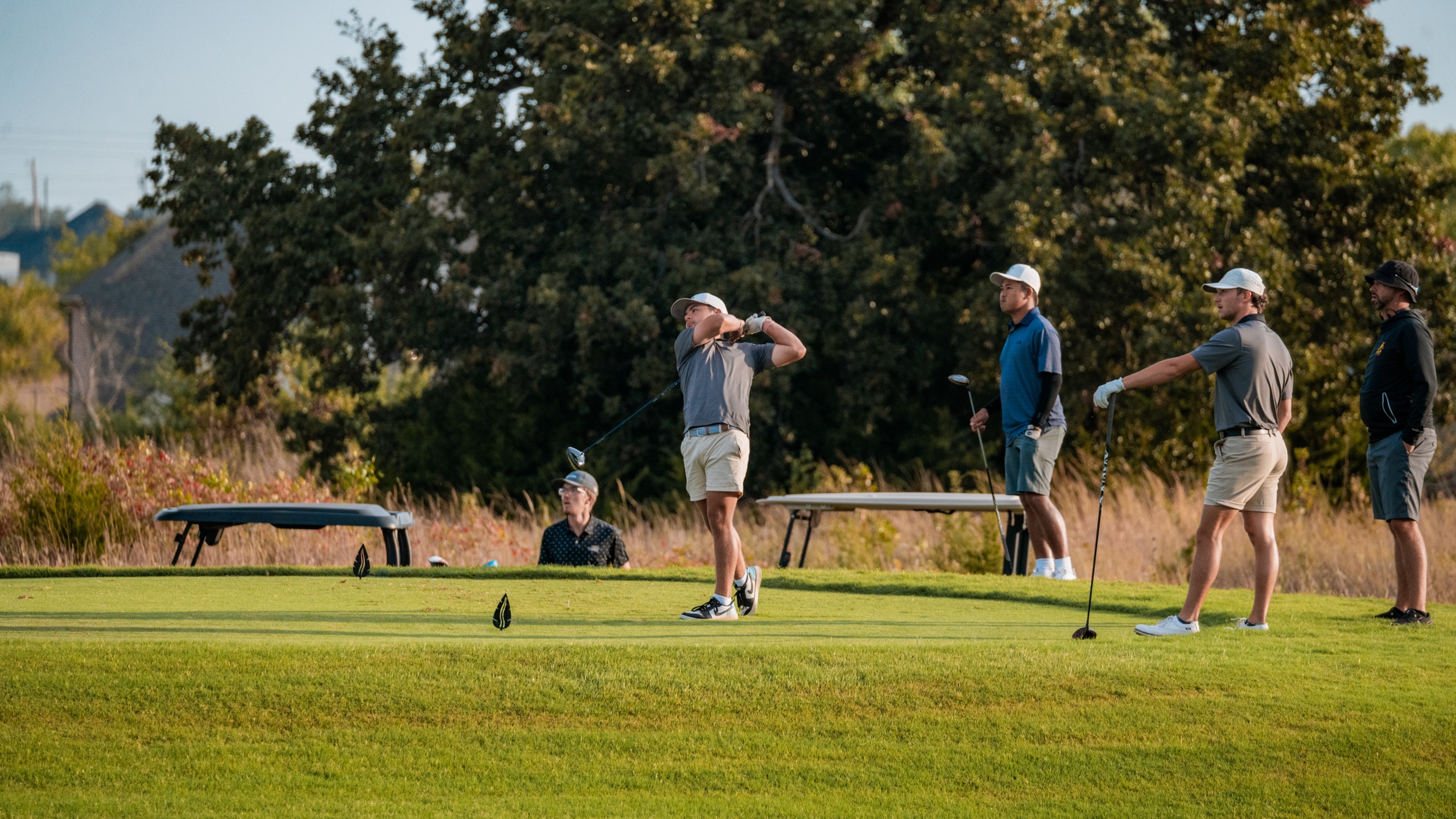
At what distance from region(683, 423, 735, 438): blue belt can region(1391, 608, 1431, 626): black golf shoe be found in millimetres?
3760

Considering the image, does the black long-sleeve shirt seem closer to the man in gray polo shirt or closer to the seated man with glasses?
the man in gray polo shirt

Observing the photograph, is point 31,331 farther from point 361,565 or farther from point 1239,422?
point 1239,422

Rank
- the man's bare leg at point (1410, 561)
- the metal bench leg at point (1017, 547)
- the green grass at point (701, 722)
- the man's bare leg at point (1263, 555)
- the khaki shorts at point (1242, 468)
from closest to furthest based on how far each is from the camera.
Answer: the green grass at point (701, 722) < the khaki shorts at point (1242, 468) < the man's bare leg at point (1263, 555) < the man's bare leg at point (1410, 561) < the metal bench leg at point (1017, 547)

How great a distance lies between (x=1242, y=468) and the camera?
7.22 metres

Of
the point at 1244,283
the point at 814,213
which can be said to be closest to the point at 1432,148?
the point at 814,213

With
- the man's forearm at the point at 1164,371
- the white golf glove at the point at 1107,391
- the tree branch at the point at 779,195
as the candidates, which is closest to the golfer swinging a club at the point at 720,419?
the white golf glove at the point at 1107,391

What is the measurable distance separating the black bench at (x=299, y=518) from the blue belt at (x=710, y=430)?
3.87 meters

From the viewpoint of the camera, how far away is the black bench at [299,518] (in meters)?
11.0

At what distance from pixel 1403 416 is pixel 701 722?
443 cm

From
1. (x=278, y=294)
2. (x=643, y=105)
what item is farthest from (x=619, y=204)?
(x=278, y=294)

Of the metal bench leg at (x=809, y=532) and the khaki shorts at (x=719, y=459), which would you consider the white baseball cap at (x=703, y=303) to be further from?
the metal bench leg at (x=809, y=532)

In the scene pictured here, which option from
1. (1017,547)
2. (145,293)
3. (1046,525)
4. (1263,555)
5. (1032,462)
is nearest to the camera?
(1263,555)

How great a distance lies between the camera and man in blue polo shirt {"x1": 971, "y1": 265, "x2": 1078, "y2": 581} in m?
9.66

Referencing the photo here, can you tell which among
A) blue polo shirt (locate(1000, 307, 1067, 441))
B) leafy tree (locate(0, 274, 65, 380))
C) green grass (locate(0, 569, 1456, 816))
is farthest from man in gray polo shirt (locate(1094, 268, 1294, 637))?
leafy tree (locate(0, 274, 65, 380))
